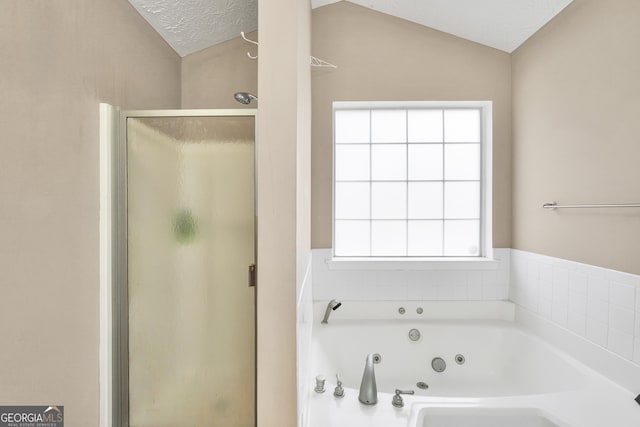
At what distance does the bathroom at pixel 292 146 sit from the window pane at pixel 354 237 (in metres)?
0.16

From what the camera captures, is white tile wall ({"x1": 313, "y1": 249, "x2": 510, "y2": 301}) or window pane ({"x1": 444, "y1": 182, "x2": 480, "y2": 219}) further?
window pane ({"x1": 444, "y1": 182, "x2": 480, "y2": 219})

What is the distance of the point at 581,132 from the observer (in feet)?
5.37

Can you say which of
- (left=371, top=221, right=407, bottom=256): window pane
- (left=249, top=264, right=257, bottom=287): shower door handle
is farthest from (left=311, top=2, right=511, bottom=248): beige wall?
(left=249, top=264, right=257, bottom=287): shower door handle

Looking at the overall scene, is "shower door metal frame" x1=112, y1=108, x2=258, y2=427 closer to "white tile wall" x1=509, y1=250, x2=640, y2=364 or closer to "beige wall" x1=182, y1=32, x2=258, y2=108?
"beige wall" x1=182, y1=32, x2=258, y2=108

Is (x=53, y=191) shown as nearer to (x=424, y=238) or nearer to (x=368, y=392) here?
(x=368, y=392)

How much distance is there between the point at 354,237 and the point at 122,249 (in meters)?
1.53

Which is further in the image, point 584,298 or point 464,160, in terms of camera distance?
point 464,160

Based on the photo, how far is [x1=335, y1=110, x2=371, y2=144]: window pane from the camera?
2.37 m

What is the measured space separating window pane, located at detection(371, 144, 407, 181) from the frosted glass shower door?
1275 millimetres

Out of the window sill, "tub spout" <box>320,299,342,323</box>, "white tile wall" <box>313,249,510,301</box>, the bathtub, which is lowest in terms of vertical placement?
the bathtub

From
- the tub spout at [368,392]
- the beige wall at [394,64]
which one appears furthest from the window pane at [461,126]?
the tub spout at [368,392]

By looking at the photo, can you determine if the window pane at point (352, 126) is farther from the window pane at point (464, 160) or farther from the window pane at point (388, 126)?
the window pane at point (464, 160)

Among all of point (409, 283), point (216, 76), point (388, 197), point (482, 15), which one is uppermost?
point (482, 15)

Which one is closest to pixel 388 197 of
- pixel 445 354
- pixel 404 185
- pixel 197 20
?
pixel 404 185
